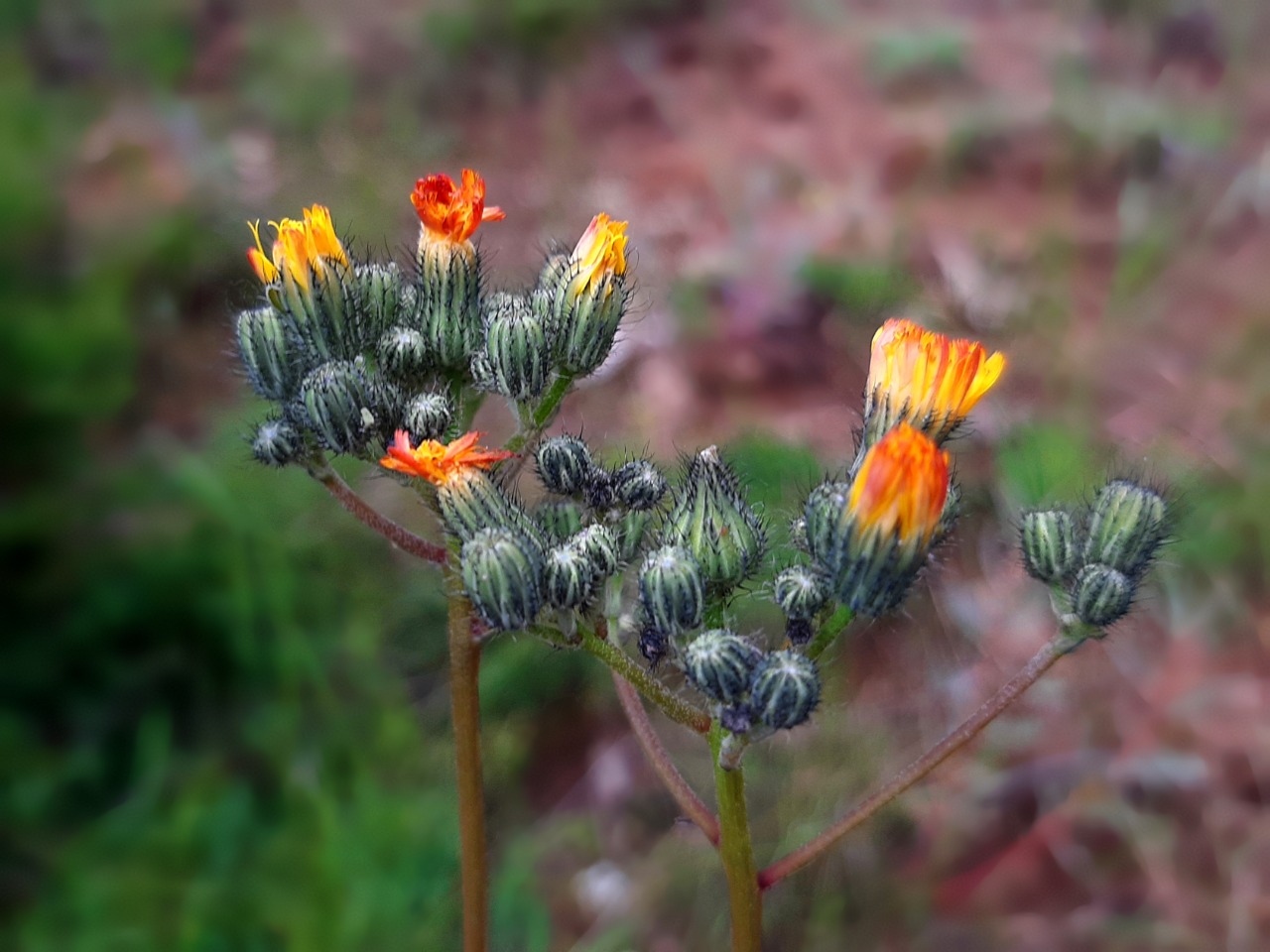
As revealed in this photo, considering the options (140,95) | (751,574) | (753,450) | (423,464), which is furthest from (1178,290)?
(140,95)

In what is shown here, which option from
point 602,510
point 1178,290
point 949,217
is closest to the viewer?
point 602,510

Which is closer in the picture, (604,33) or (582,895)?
(582,895)

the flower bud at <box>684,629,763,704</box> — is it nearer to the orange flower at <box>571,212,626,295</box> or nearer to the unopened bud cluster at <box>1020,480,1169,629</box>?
the unopened bud cluster at <box>1020,480,1169,629</box>

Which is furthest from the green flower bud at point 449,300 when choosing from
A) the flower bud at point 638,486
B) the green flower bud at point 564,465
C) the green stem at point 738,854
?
the green stem at point 738,854

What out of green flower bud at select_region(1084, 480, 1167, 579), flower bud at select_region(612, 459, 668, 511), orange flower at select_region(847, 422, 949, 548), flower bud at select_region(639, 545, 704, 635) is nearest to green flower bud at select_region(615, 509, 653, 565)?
flower bud at select_region(612, 459, 668, 511)

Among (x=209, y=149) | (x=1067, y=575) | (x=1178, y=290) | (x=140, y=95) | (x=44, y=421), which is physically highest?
(x=140, y=95)

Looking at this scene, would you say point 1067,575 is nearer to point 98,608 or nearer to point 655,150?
point 98,608
